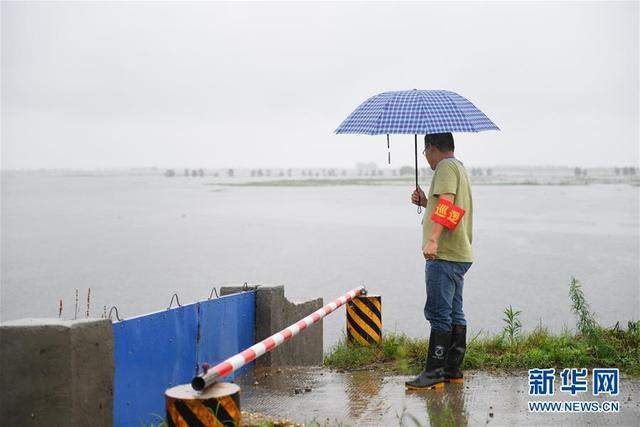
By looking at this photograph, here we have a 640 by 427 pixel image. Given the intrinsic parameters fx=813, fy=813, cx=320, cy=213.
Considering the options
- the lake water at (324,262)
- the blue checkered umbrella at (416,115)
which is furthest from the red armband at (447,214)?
the lake water at (324,262)

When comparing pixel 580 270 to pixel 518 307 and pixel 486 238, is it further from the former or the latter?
pixel 486 238

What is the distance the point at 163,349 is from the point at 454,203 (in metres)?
2.65

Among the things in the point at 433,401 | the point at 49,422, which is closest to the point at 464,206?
the point at 433,401

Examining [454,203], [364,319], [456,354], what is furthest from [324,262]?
[454,203]

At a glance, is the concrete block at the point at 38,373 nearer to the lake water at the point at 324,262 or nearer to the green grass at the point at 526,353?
the green grass at the point at 526,353

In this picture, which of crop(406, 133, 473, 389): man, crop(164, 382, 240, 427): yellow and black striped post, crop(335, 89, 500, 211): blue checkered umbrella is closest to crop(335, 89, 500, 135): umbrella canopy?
crop(335, 89, 500, 211): blue checkered umbrella

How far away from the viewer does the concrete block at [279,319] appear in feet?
28.6

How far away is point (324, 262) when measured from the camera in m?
28.9

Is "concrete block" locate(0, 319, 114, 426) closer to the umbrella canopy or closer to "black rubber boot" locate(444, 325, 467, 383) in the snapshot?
the umbrella canopy

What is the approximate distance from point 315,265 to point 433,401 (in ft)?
71.6

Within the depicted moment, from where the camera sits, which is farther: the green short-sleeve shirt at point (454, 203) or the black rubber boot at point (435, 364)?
the black rubber boot at point (435, 364)

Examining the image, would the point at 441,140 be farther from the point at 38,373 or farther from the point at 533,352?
the point at 38,373

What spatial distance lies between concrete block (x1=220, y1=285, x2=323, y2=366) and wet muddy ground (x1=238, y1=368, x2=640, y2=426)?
774mm

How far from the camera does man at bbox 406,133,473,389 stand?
655cm
